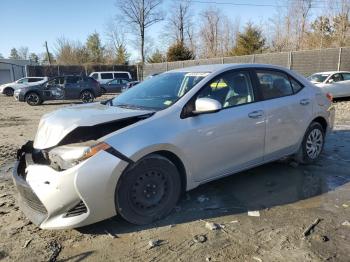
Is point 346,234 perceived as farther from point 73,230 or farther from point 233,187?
point 73,230

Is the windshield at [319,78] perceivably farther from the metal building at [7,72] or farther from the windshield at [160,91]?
the metal building at [7,72]

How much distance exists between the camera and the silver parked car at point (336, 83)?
16906 mm

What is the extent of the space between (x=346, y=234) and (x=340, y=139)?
495 cm

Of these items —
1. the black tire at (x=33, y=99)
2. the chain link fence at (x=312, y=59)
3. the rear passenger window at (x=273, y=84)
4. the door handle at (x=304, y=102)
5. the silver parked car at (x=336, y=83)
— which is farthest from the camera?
the chain link fence at (x=312, y=59)

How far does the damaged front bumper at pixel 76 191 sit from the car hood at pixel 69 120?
1.14 ft

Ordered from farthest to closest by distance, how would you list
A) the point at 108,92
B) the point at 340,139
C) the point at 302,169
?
the point at 108,92 → the point at 340,139 → the point at 302,169

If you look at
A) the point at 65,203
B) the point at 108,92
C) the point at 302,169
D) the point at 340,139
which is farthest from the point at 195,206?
the point at 108,92

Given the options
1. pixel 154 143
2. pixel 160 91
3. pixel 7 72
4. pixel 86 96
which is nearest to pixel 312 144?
pixel 160 91

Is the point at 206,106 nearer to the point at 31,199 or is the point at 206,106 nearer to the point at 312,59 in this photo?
the point at 31,199

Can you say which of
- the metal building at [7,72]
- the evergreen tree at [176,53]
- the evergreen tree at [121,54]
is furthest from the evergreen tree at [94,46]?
the evergreen tree at [176,53]

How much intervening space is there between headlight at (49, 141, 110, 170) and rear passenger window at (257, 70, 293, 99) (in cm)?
253

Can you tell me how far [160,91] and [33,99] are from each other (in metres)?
17.4

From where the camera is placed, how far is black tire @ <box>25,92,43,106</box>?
20375 mm

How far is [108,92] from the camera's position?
95.3ft
